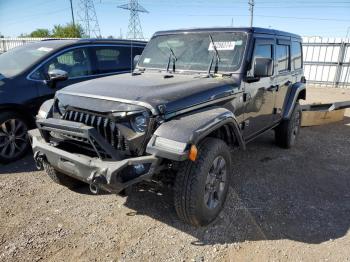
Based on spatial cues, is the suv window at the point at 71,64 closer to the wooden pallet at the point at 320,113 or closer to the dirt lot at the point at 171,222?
the dirt lot at the point at 171,222

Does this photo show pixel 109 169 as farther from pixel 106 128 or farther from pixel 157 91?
pixel 157 91

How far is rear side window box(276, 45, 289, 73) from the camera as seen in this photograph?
489 cm

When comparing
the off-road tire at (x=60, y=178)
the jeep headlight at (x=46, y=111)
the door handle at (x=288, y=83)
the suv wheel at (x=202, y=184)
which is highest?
the door handle at (x=288, y=83)

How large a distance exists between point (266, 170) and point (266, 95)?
1.12m

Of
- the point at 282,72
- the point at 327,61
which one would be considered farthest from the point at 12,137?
the point at 327,61

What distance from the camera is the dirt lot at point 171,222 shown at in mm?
2814

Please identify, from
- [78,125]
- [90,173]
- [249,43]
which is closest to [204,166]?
[90,173]

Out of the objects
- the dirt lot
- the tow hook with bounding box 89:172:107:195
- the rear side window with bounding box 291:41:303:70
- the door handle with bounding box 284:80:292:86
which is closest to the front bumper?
the tow hook with bounding box 89:172:107:195

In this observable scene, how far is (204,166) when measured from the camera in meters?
2.82

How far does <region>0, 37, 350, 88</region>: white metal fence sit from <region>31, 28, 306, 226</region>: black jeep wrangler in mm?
11993

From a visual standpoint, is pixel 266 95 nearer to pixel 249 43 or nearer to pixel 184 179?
pixel 249 43

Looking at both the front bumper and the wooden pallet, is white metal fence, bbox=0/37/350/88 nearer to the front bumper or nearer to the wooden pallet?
the wooden pallet

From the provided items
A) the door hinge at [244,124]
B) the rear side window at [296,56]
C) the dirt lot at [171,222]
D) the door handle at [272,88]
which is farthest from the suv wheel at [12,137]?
the rear side window at [296,56]

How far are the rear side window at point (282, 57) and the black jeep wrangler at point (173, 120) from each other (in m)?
0.52
